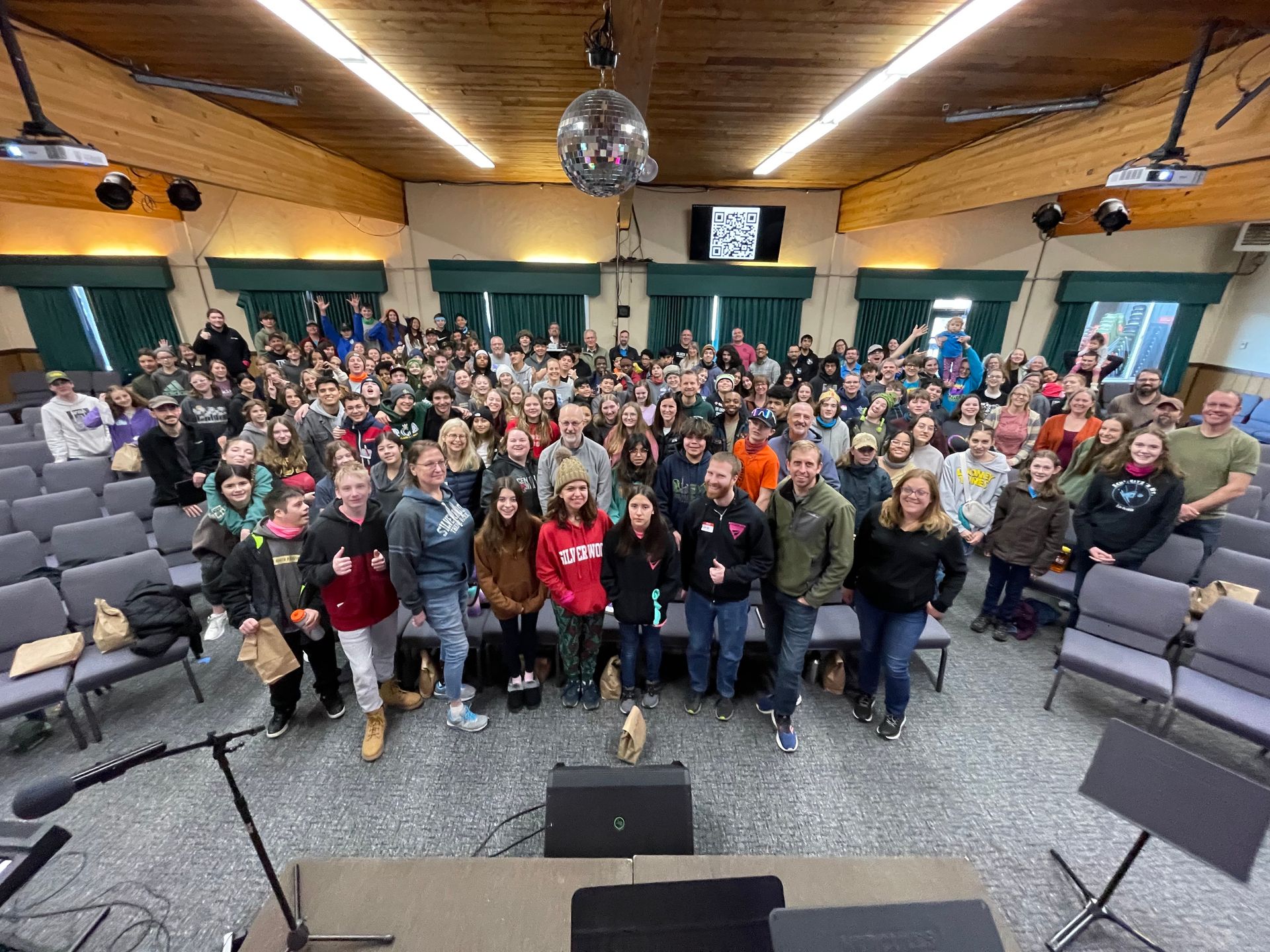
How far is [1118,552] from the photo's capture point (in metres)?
3.50

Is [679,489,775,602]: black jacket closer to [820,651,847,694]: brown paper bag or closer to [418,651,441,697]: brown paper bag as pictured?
[820,651,847,694]: brown paper bag

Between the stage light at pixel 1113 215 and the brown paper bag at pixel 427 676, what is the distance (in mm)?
8476

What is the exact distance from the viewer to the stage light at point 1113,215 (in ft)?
18.7

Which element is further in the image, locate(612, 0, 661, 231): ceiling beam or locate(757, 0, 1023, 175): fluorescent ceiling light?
locate(757, 0, 1023, 175): fluorescent ceiling light

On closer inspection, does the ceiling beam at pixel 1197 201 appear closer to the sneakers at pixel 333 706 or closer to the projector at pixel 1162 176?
the projector at pixel 1162 176

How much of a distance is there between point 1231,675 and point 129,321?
14.8 m

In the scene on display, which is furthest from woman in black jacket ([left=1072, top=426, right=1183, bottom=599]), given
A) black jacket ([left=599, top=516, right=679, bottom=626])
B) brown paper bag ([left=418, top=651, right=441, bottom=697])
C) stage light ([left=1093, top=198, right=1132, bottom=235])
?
brown paper bag ([left=418, top=651, right=441, bottom=697])

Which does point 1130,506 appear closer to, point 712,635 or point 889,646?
point 889,646

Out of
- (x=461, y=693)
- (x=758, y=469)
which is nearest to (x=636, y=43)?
(x=758, y=469)

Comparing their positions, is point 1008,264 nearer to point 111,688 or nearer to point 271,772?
point 271,772

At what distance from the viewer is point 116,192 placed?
5824mm

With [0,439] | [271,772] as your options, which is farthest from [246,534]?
[0,439]

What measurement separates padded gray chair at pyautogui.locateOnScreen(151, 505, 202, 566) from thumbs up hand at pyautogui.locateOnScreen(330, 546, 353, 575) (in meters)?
2.37

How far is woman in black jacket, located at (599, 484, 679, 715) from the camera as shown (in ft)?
9.09
